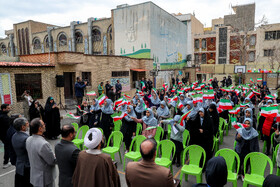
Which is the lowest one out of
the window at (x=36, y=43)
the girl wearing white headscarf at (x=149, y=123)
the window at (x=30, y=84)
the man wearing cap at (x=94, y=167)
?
the girl wearing white headscarf at (x=149, y=123)

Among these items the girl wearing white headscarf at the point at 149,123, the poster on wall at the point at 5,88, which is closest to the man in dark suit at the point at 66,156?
the girl wearing white headscarf at the point at 149,123

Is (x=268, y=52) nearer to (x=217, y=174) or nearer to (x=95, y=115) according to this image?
(x=95, y=115)

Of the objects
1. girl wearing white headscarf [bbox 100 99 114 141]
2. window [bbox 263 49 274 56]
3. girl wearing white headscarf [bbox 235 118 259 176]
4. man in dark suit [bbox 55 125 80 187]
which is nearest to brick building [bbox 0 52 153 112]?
girl wearing white headscarf [bbox 100 99 114 141]

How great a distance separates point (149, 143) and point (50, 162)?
173cm

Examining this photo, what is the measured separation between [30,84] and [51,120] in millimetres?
4774

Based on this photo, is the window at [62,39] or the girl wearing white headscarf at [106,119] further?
the window at [62,39]

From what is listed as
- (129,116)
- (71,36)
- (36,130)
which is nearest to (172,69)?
(71,36)

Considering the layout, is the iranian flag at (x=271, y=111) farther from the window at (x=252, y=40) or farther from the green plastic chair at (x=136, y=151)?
the window at (x=252, y=40)

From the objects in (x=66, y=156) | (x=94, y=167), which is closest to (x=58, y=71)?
(x=66, y=156)

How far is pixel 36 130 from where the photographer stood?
121 inches

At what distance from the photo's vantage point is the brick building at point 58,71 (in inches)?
413

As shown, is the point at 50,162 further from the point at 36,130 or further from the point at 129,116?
the point at 129,116

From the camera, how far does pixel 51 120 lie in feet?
24.7

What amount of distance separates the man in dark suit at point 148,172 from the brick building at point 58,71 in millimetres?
10242
